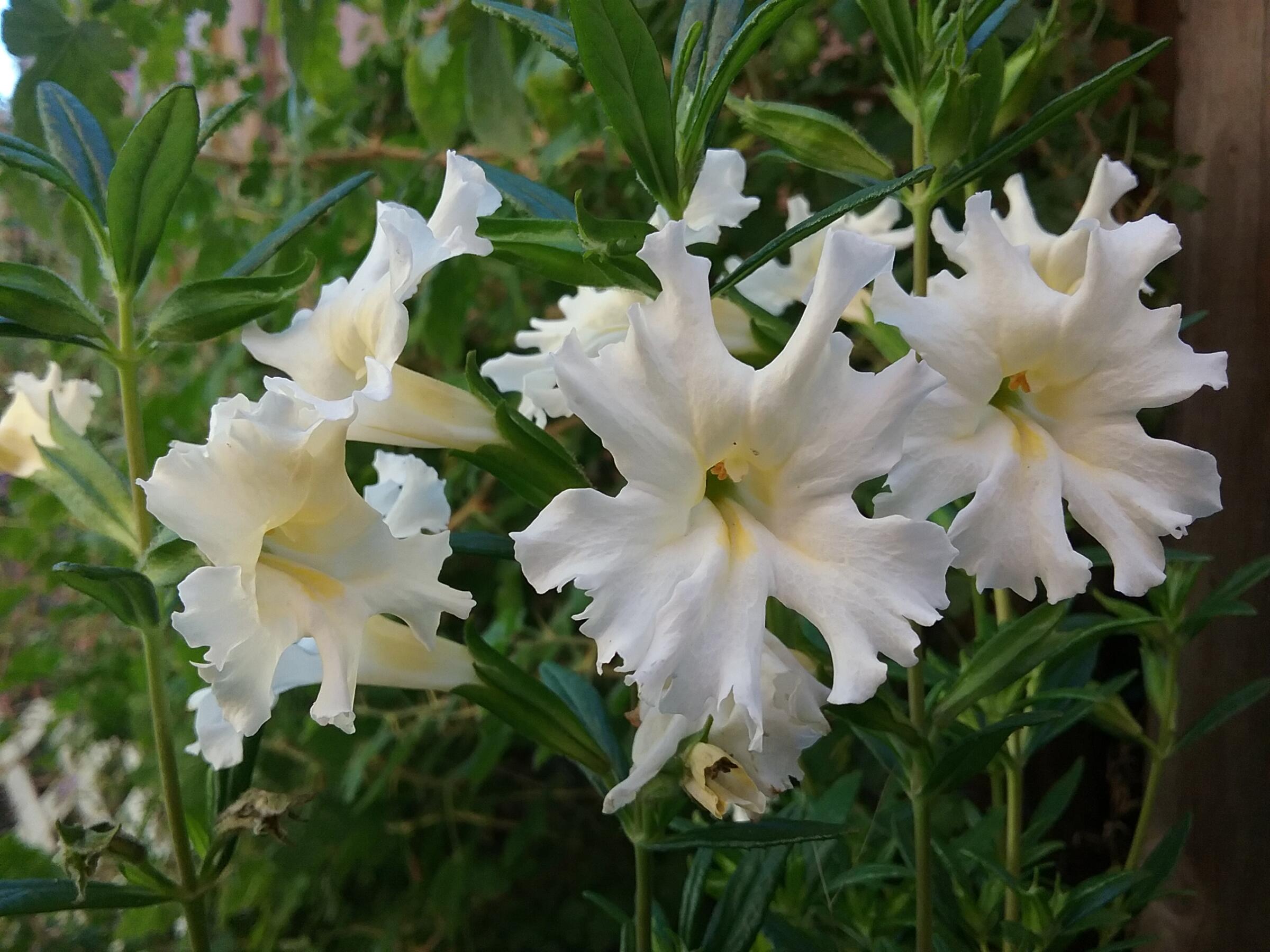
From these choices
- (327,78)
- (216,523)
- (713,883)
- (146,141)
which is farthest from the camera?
(327,78)

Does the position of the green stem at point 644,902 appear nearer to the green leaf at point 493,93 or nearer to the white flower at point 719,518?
the white flower at point 719,518

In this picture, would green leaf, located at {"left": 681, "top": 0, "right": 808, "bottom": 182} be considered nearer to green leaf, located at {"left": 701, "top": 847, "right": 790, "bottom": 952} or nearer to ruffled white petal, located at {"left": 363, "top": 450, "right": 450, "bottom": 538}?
ruffled white petal, located at {"left": 363, "top": 450, "right": 450, "bottom": 538}

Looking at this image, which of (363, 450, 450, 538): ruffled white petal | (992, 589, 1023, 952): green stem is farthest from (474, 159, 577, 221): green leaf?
(992, 589, 1023, 952): green stem

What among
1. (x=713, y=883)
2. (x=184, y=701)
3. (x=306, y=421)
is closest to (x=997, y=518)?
(x=306, y=421)

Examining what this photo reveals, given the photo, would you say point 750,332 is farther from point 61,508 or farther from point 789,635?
point 61,508

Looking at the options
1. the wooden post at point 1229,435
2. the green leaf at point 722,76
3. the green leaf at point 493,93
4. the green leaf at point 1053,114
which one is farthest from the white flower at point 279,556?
the wooden post at point 1229,435
